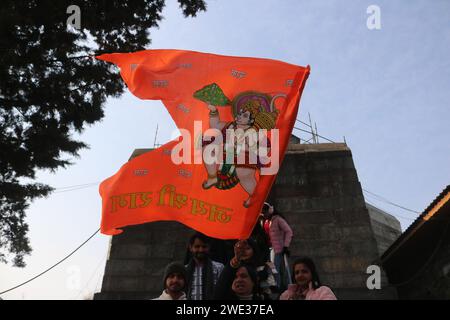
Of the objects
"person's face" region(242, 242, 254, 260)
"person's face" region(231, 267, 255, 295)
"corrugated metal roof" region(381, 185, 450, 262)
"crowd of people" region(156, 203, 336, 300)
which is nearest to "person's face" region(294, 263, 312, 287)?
"crowd of people" region(156, 203, 336, 300)

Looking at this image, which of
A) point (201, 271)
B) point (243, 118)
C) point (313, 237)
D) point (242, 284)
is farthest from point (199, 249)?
point (313, 237)

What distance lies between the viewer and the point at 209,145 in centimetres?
445

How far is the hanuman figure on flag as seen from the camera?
428cm

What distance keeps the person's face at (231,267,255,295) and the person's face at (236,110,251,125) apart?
1898mm

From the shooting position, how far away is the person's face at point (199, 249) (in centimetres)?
429

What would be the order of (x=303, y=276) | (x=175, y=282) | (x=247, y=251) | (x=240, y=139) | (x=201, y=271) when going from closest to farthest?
(x=303, y=276), (x=175, y=282), (x=247, y=251), (x=201, y=271), (x=240, y=139)

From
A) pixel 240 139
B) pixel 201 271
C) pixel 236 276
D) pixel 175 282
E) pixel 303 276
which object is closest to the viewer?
pixel 303 276

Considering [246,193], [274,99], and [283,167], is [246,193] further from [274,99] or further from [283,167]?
[283,167]

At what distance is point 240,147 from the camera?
174 inches

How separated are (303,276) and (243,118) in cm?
208

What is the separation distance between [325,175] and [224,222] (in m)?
5.21

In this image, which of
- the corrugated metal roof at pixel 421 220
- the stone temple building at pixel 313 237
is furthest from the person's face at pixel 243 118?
the stone temple building at pixel 313 237

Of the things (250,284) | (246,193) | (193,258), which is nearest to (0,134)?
(193,258)

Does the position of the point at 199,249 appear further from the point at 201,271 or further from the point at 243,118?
the point at 243,118
